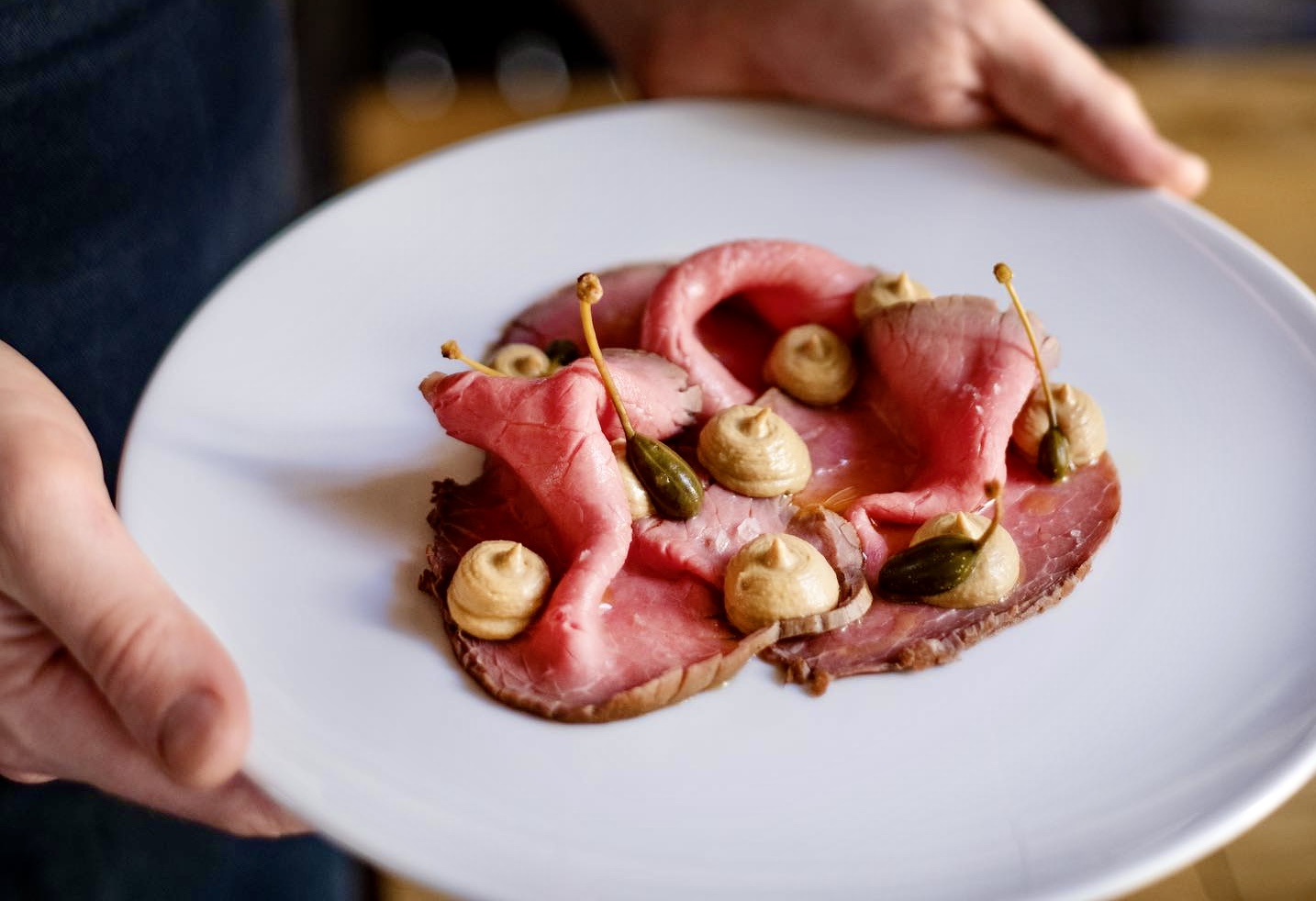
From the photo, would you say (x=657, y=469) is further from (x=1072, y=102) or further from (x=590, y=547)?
(x=1072, y=102)

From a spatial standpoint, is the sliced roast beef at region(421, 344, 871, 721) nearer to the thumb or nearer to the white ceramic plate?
the white ceramic plate

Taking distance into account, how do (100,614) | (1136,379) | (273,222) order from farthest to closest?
(273,222), (1136,379), (100,614)

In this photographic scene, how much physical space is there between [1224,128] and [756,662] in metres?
2.12

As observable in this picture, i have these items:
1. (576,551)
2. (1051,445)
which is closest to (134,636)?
(576,551)

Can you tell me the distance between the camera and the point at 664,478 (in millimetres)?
1396

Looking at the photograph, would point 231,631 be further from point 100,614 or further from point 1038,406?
point 1038,406

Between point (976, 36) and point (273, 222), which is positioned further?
point (273, 222)

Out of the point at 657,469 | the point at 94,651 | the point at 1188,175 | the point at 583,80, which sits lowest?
the point at 583,80

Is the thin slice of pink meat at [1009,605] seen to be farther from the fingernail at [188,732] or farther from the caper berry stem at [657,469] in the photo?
the fingernail at [188,732]

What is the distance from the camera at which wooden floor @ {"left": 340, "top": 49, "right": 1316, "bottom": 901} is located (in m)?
2.62

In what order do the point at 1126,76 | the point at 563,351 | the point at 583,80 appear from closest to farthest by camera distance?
the point at 563,351, the point at 1126,76, the point at 583,80

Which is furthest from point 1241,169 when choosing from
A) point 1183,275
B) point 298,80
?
point 298,80

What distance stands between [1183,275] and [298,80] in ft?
9.71

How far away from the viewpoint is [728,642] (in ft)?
4.34
